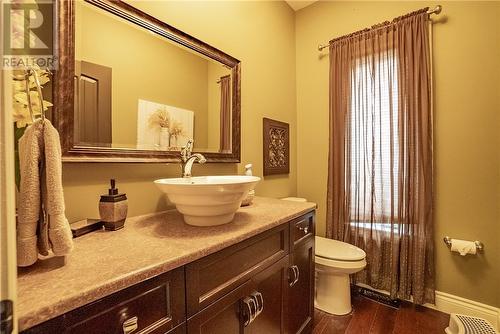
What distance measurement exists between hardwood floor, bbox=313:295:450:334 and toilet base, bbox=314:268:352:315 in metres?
0.04

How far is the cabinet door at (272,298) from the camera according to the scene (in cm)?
97

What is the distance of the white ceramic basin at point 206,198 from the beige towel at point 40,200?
13.8 inches

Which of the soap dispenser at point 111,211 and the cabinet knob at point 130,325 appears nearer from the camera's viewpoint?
the cabinet knob at point 130,325

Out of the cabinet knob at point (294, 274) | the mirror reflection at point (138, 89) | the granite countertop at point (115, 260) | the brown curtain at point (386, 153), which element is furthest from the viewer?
the brown curtain at point (386, 153)

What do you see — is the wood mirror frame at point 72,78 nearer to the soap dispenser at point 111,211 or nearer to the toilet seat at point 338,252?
the soap dispenser at point 111,211

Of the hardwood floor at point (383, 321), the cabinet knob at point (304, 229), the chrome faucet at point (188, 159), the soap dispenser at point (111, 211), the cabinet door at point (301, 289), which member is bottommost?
the hardwood floor at point (383, 321)

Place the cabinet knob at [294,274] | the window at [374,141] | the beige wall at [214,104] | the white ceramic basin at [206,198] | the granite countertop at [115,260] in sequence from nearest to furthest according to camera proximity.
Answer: the granite countertop at [115,260] → the white ceramic basin at [206,198] → the cabinet knob at [294,274] → the beige wall at [214,104] → the window at [374,141]

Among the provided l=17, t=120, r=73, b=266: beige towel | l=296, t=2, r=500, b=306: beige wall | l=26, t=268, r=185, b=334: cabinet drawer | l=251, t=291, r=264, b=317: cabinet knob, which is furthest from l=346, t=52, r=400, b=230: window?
l=17, t=120, r=73, b=266: beige towel

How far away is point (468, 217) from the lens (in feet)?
5.30

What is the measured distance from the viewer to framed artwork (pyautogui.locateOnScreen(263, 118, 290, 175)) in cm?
200

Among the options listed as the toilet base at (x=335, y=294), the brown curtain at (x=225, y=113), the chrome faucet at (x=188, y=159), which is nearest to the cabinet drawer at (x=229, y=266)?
the chrome faucet at (x=188, y=159)

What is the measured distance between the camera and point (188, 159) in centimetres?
122

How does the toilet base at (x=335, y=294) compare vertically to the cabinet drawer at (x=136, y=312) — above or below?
below

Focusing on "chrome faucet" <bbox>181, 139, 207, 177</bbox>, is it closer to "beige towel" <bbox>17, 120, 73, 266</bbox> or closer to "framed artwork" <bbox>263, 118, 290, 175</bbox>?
"beige towel" <bbox>17, 120, 73, 266</bbox>
